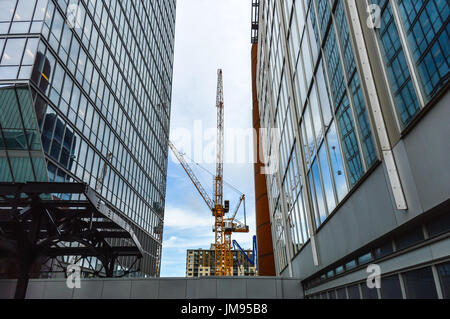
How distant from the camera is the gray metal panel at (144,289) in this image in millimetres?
18656

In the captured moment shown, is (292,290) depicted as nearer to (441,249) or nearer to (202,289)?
(202,289)

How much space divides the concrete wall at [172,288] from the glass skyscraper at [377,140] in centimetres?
447

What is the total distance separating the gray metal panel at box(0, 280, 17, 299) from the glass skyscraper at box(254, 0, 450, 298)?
18946 mm

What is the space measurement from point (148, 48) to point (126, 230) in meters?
36.9

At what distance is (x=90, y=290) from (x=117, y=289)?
171 centimetres

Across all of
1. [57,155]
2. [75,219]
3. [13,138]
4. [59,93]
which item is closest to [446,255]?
[75,219]

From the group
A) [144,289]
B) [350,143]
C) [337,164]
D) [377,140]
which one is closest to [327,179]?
[337,164]

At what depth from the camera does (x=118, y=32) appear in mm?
38281

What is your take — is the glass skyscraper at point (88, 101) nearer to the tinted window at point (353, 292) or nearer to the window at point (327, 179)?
the window at point (327, 179)

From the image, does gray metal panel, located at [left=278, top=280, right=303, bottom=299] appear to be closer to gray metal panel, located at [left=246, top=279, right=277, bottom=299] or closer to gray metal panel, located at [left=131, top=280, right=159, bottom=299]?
gray metal panel, located at [left=246, top=279, right=277, bottom=299]

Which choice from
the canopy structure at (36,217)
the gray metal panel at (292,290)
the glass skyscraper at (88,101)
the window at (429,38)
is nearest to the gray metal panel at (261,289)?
the gray metal panel at (292,290)

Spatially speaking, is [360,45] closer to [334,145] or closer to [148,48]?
[334,145]

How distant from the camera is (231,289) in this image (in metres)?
18.2

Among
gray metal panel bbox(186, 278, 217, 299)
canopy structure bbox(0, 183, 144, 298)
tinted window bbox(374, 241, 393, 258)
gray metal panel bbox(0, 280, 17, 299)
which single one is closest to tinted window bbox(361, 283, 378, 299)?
tinted window bbox(374, 241, 393, 258)
